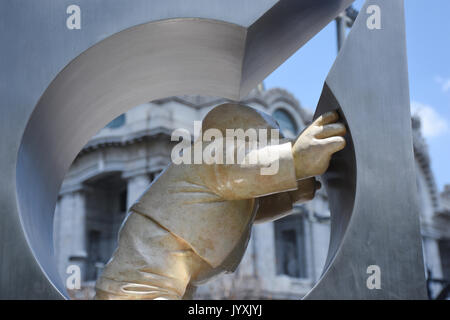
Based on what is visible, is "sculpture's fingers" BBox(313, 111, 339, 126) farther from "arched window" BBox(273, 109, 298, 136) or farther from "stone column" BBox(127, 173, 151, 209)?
"arched window" BBox(273, 109, 298, 136)


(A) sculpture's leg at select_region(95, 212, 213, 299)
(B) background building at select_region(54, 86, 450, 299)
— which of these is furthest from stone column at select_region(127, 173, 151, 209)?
(A) sculpture's leg at select_region(95, 212, 213, 299)

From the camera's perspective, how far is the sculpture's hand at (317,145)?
7.32ft

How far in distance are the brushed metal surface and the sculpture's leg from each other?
0.66m

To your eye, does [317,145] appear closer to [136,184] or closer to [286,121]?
[136,184]

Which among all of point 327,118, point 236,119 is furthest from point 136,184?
point 327,118

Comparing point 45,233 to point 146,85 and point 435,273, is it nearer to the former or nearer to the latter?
point 146,85

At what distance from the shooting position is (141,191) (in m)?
18.9

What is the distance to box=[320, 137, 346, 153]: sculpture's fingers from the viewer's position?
7.29 feet

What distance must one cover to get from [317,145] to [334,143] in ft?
0.24

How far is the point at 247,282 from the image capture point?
51.1 ft

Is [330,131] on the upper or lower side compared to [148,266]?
upper
